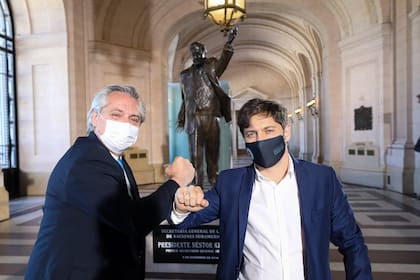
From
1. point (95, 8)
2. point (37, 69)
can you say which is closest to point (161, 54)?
point (95, 8)

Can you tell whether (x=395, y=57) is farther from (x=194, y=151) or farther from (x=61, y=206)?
(x=61, y=206)

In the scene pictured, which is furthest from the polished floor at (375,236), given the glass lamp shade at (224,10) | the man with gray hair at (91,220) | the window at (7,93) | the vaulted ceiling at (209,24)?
the vaulted ceiling at (209,24)

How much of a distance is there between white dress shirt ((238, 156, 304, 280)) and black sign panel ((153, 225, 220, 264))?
1.68 m

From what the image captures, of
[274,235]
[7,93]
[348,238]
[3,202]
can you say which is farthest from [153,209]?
[7,93]

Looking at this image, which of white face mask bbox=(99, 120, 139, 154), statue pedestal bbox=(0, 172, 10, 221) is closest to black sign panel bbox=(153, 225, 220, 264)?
white face mask bbox=(99, 120, 139, 154)

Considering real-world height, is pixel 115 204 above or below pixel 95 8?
below

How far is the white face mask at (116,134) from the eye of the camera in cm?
166

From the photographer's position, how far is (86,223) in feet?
4.69

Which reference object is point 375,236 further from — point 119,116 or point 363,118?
point 363,118

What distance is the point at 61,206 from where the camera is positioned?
1436 millimetres

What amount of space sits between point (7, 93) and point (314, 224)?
975 cm

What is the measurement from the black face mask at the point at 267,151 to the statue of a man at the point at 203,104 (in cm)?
365

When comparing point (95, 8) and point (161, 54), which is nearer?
point (95, 8)

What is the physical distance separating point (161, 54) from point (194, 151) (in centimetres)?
718
